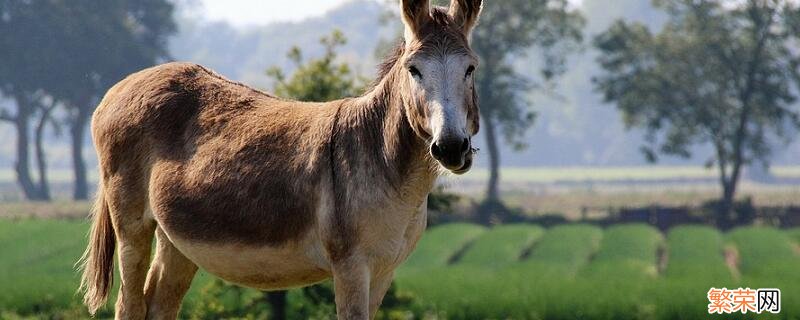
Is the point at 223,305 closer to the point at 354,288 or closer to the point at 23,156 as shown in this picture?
the point at 354,288

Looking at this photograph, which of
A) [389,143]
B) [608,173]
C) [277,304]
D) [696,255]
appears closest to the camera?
[389,143]

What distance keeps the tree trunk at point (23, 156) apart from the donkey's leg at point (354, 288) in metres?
61.9

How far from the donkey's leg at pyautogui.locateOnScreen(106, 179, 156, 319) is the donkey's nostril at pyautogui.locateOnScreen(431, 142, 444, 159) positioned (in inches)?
73.0

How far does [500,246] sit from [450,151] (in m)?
27.6

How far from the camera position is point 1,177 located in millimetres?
162250

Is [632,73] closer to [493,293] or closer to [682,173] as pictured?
[493,293]

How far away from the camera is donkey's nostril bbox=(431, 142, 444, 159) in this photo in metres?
4.27

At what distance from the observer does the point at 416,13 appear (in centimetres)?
466

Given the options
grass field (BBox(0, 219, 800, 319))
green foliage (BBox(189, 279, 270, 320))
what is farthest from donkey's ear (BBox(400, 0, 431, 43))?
grass field (BBox(0, 219, 800, 319))

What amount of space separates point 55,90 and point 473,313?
48.2m

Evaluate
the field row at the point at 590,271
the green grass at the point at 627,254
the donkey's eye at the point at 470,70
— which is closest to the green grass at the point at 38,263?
the field row at the point at 590,271

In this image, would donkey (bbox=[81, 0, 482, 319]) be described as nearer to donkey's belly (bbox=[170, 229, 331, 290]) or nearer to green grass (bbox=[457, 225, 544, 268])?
donkey's belly (bbox=[170, 229, 331, 290])

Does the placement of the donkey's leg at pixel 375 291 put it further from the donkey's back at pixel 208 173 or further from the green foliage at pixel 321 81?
the green foliage at pixel 321 81

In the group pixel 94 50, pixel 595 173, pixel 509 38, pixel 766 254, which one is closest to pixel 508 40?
pixel 509 38
